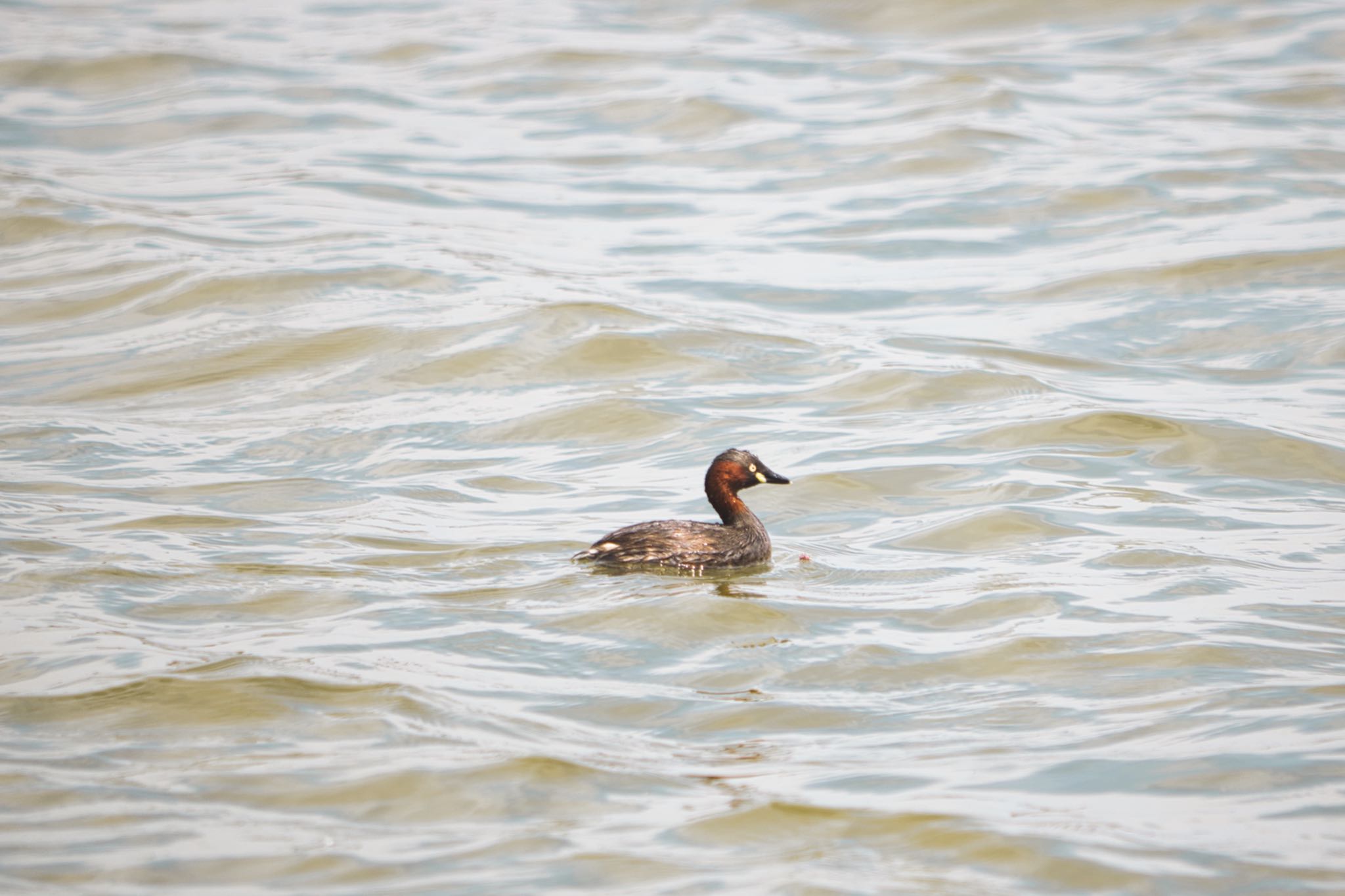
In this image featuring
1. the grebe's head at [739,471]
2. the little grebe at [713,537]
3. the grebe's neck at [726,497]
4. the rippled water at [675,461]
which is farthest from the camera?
the grebe's head at [739,471]

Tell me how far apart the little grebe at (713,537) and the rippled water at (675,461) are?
5.6 inches

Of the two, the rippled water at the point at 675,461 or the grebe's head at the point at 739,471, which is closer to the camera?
the rippled water at the point at 675,461

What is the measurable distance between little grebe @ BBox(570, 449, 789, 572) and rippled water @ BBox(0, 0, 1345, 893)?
5.6 inches

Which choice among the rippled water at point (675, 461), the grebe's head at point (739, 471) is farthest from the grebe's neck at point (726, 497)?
the rippled water at point (675, 461)

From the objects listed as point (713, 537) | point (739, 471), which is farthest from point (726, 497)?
point (713, 537)

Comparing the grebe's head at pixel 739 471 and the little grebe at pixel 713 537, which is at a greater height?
the grebe's head at pixel 739 471

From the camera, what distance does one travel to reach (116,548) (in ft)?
27.7

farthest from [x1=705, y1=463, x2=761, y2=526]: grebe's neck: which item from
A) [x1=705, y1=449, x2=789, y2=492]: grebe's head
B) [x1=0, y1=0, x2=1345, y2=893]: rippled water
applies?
[x1=0, y1=0, x2=1345, y2=893]: rippled water

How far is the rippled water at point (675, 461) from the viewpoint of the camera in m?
5.85

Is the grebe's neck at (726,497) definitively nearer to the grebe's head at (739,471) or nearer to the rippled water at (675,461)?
the grebe's head at (739,471)

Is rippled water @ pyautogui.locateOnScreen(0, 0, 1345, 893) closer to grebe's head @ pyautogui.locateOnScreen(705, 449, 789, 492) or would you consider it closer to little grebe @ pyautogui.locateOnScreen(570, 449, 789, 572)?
little grebe @ pyautogui.locateOnScreen(570, 449, 789, 572)

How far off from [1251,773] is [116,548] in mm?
5472

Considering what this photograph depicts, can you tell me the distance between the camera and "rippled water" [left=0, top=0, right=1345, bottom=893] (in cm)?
585

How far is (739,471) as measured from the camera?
355 inches
